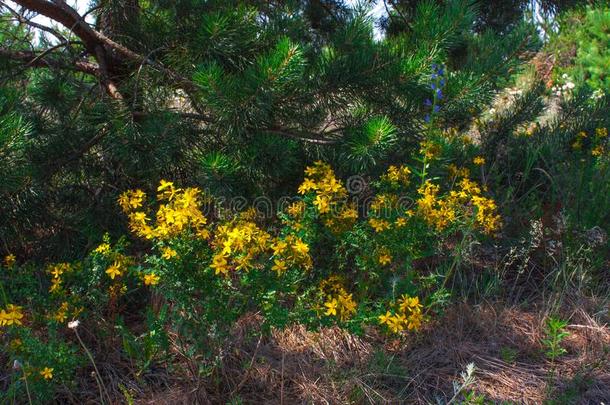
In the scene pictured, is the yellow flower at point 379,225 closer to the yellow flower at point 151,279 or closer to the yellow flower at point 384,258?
the yellow flower at point 384,258

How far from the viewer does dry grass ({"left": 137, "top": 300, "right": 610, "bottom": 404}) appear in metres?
2.20

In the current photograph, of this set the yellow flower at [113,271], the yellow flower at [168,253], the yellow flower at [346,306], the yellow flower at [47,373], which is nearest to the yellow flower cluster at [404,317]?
the yellow flower at [346,306]

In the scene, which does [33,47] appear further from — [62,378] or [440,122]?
[440,122]

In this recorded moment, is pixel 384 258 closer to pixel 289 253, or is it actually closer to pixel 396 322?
pixel 396 322

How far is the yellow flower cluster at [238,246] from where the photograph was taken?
1.92 metres

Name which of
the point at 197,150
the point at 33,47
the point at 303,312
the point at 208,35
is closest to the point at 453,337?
the point at 303,312

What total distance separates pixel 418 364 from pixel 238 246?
93 cm

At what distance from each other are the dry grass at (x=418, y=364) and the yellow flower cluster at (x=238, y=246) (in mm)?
358

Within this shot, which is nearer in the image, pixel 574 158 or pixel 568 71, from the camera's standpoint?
pixel 574 158

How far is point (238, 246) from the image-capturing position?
1933 millimetres

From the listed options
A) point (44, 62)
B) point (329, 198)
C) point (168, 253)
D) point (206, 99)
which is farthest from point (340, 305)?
point (44, 62)

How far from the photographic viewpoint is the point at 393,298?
7.23 ft

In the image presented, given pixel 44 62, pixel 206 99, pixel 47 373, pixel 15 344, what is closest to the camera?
pixel 47 373

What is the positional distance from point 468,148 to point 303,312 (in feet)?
5.36
